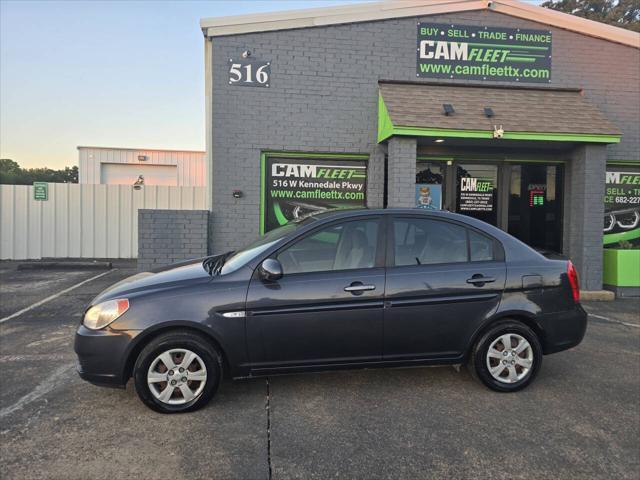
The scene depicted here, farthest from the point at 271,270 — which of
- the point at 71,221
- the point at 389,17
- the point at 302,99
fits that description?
the point at 71,221

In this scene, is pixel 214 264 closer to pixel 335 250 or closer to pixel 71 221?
pixel 335 250

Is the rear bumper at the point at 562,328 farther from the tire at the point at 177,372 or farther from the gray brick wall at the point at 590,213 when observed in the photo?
the gray brick wall at the point at 590,213

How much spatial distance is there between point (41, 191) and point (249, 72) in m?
8.42

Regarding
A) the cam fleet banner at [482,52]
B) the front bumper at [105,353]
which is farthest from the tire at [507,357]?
the cam fleet banner at [482,52]

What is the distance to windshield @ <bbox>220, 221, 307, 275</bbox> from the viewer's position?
3916mm

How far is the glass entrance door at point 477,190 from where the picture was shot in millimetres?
9477

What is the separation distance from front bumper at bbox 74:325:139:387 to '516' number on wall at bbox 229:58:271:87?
6.24 meters

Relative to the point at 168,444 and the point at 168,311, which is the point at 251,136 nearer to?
the point at 168,311

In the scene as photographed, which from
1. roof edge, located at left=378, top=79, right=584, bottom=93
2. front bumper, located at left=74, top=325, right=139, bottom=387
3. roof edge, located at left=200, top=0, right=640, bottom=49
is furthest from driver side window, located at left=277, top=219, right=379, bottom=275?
roof edge, located at left=200, top=0, right=640, bottom=49

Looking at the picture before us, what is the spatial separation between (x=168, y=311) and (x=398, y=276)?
72.5 inches

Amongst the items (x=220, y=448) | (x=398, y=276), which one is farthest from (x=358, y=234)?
(x=220, y=448)

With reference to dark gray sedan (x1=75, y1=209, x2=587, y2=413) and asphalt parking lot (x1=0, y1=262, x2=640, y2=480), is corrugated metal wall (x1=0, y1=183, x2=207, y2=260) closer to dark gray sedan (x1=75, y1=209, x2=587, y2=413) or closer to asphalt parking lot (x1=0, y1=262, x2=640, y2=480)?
asphalt parking lot (x1=0, y1=262, x2=640, y2=480)

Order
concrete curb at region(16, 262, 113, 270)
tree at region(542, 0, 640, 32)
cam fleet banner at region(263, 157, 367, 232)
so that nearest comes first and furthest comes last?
cam fleet banner at region(263, 157, 367, 232)
concrete curb at region(16, 262, 113, 270)
tree at region(542, 0, 640, 32)

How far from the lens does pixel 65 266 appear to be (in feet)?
41.1
